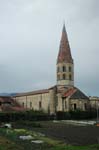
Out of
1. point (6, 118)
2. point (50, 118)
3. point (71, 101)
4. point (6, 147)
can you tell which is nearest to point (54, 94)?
point (71, 101)

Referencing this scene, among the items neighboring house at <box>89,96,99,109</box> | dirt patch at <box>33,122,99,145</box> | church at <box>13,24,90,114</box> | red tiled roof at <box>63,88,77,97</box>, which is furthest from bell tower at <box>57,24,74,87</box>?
dirt patch at <box>33,122,99,145</box>

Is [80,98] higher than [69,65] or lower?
lower

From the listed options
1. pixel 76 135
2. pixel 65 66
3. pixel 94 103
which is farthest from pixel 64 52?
pixel 76 135

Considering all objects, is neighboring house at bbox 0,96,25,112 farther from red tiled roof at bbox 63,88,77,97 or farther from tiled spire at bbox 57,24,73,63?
tiled spire at bbox 57,24,73,63

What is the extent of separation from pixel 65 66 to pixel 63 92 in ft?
22.0

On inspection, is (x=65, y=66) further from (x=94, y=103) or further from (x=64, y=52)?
(x=94, y=103)

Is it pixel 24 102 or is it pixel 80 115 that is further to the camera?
pixel 24 102

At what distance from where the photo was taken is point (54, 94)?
91125 millimetres

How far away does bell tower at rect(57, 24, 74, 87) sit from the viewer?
300 ft

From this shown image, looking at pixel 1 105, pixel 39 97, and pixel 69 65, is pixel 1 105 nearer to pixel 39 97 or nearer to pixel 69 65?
pixel 39 97

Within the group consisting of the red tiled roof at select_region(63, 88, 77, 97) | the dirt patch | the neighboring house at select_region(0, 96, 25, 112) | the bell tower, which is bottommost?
the dirt patch

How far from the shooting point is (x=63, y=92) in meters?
89.6

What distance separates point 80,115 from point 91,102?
11.2 m

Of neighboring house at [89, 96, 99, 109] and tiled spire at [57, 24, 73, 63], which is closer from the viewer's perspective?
neighboring house at [89, 96, 99, 109]
